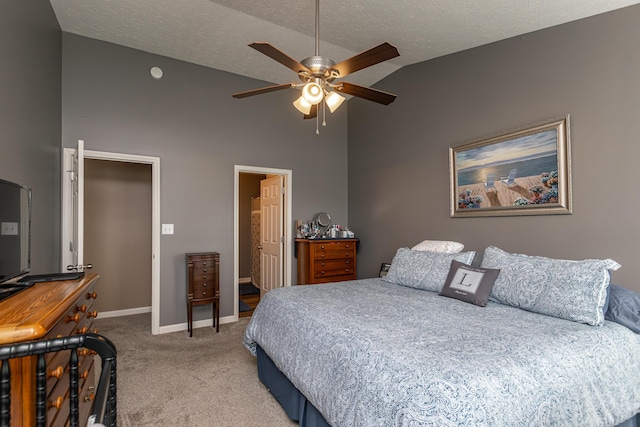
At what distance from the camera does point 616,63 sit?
2279mm

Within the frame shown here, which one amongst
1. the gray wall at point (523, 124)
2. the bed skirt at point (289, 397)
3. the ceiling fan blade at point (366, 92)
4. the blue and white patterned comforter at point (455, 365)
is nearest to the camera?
the blue and white patterned comforter at point (455, 365)

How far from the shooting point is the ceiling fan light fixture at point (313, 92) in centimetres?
229

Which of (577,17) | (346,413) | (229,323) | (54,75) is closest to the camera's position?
(346,413)

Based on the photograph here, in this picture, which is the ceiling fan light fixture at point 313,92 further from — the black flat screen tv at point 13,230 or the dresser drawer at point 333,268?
the dresser drawer at point 333,268

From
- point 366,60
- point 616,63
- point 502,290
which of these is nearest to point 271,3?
point 366,60

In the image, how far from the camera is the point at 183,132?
402 centimetres

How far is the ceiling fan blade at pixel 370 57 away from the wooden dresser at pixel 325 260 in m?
2.54

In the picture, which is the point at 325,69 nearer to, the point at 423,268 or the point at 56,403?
the point at 423,268

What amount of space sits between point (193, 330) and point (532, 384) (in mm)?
3626

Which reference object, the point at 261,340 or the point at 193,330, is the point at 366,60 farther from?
the point at 193,330

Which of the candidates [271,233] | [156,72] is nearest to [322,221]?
[271,233]

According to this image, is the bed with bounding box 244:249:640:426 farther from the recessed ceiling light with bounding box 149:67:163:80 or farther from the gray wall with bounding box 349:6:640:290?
the recessed ceiling light with bounding box 149:67:163:80

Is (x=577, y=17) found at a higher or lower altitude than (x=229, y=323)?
higher

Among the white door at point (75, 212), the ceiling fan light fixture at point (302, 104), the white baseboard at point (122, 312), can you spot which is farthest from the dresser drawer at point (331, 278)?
the white door at point (75, 212)
